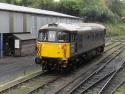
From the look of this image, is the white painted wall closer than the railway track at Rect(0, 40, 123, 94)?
No

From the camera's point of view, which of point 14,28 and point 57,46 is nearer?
point 57,46

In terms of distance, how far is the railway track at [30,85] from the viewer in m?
16.7

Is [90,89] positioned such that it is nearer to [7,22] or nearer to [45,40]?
[45,40]

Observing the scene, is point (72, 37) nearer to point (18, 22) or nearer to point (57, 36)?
point (57, 36)

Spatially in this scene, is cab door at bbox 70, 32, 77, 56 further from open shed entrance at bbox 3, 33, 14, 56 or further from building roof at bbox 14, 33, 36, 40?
open shed entrance at bbox 3, 33, 14, 56

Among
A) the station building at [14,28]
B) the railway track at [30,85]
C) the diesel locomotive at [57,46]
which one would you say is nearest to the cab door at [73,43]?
the diesel locomotive at [57,46]

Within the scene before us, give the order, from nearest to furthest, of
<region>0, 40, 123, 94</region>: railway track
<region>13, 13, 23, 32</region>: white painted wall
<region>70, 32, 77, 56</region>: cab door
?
<region>0, 40, 123, 94</region>: railway track → <region>70, 32, 77, 56</region>: cab door → <region>13, 13, 23, 32</region>: white painted wall

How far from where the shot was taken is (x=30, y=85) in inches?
722

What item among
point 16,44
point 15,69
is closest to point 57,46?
point 15,69

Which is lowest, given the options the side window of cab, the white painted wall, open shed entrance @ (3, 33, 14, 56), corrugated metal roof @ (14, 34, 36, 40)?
open shed entrance @ (3, 33, 14, 56)

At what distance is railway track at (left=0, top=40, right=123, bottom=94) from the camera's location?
16689 millimetres

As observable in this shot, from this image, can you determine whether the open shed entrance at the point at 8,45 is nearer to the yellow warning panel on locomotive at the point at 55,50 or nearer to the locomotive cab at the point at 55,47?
the locomotive cab at the point at 55,47

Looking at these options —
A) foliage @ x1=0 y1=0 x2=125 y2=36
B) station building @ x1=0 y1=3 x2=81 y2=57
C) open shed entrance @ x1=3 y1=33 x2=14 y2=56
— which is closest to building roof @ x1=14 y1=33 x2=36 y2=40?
station building @ x1=0 y1=3 x2=81 y2=57

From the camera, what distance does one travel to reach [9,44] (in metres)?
32.3
